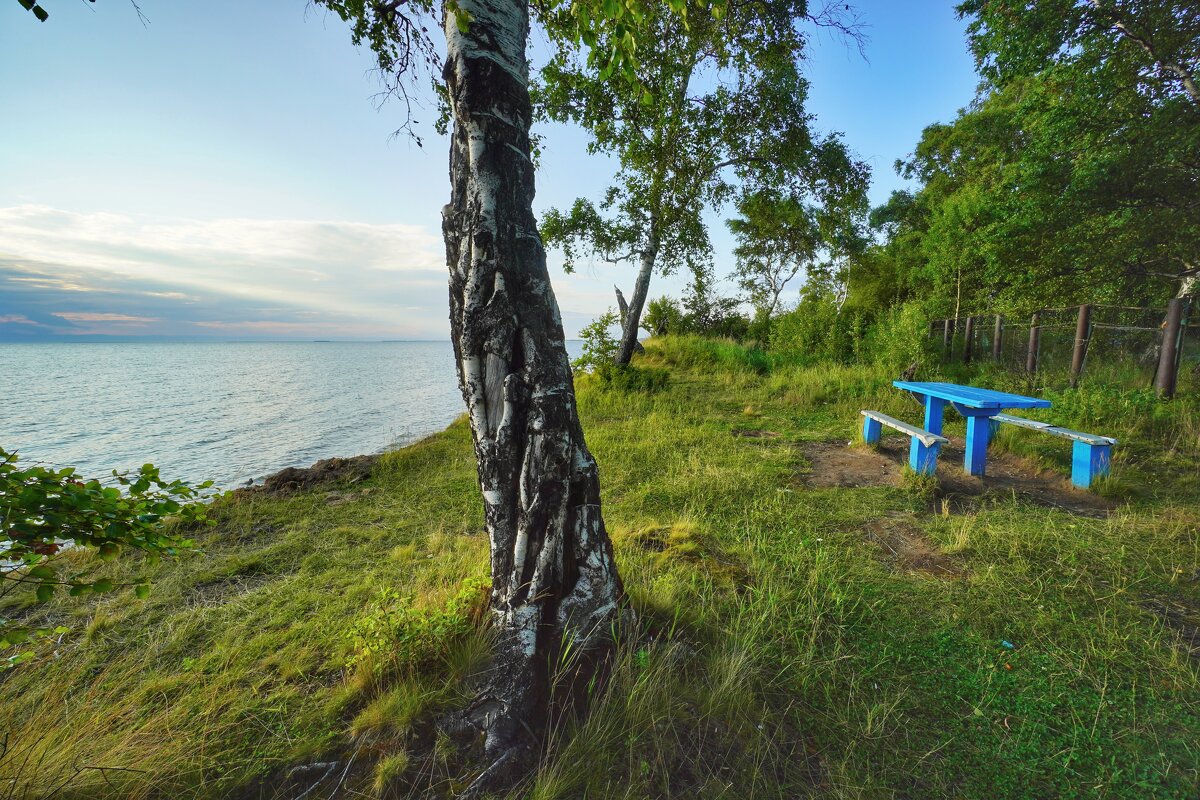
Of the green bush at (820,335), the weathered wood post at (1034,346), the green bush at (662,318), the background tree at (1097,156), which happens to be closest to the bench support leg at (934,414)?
the weathered wood post at (1034,346)

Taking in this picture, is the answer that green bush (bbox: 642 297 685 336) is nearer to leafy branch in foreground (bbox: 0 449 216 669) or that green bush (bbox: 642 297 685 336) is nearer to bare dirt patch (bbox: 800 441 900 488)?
bare dirt patch (bbox: 800 441 900 488)

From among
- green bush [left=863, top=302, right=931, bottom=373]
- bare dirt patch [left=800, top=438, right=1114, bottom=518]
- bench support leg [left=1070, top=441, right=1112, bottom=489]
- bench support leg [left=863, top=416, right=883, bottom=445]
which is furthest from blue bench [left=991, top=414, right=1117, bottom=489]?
green bush [left=863, top=302, right=931, bottom=373]

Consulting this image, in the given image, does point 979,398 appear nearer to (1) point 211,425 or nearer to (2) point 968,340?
(2) point 968,340

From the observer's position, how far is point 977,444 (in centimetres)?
508

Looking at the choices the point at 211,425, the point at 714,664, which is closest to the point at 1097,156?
the point at 714,664

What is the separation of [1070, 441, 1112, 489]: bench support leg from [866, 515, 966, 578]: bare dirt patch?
7.21 feet

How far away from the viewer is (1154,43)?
331 inches

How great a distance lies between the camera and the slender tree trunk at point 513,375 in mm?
1981

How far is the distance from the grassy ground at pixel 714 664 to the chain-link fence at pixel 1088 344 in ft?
14.7

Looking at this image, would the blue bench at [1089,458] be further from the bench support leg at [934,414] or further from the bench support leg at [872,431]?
the bench support leg at [872,431]

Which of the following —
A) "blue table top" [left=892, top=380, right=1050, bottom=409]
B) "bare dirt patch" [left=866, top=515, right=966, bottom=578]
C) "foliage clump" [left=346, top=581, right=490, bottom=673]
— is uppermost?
"blue table top" [left=892, top=380, right=1050, bottom=409]

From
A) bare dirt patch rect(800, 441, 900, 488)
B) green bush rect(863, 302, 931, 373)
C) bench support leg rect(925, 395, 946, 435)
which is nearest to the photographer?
bare dirt patch rect(800, 441, 900, 488)

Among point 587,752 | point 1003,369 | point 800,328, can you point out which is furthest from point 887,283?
point 587,752

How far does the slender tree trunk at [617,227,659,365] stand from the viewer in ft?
39.6
